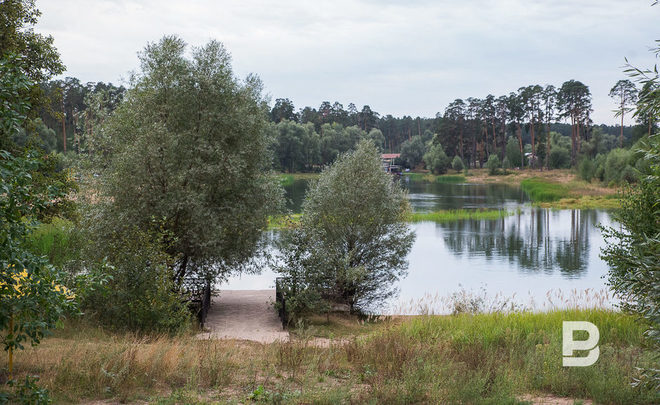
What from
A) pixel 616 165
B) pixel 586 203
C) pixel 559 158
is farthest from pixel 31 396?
pixel 559 158

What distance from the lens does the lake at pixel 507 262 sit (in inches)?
888

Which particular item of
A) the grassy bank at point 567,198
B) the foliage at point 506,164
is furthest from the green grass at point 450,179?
the grassy bank at point 567,198

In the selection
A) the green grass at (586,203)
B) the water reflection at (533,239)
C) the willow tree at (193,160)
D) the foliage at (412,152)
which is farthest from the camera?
the foliage at (412,152)

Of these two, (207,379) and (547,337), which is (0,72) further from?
(547,337)

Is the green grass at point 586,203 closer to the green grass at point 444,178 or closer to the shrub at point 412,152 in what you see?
the green grass at point 444,178

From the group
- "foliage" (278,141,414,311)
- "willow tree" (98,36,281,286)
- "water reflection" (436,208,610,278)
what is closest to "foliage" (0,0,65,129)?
"willow tree" (98,36,281,286)

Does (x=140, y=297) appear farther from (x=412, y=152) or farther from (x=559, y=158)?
(x=412, y=152)

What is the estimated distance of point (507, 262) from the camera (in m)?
29.6

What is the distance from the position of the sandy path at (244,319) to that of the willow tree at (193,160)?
1332 millimetres

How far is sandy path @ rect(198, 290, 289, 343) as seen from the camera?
1431 centimetres

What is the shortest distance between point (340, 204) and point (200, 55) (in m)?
6.76

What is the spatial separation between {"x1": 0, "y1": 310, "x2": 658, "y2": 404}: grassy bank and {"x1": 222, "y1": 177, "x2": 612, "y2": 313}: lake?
9255 millimetres

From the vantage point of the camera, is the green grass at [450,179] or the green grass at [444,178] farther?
the green grass at [444,178]

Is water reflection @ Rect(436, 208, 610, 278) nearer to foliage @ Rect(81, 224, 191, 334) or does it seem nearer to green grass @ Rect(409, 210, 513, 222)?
green grass @ Rect(409, 210, 513, 222)
